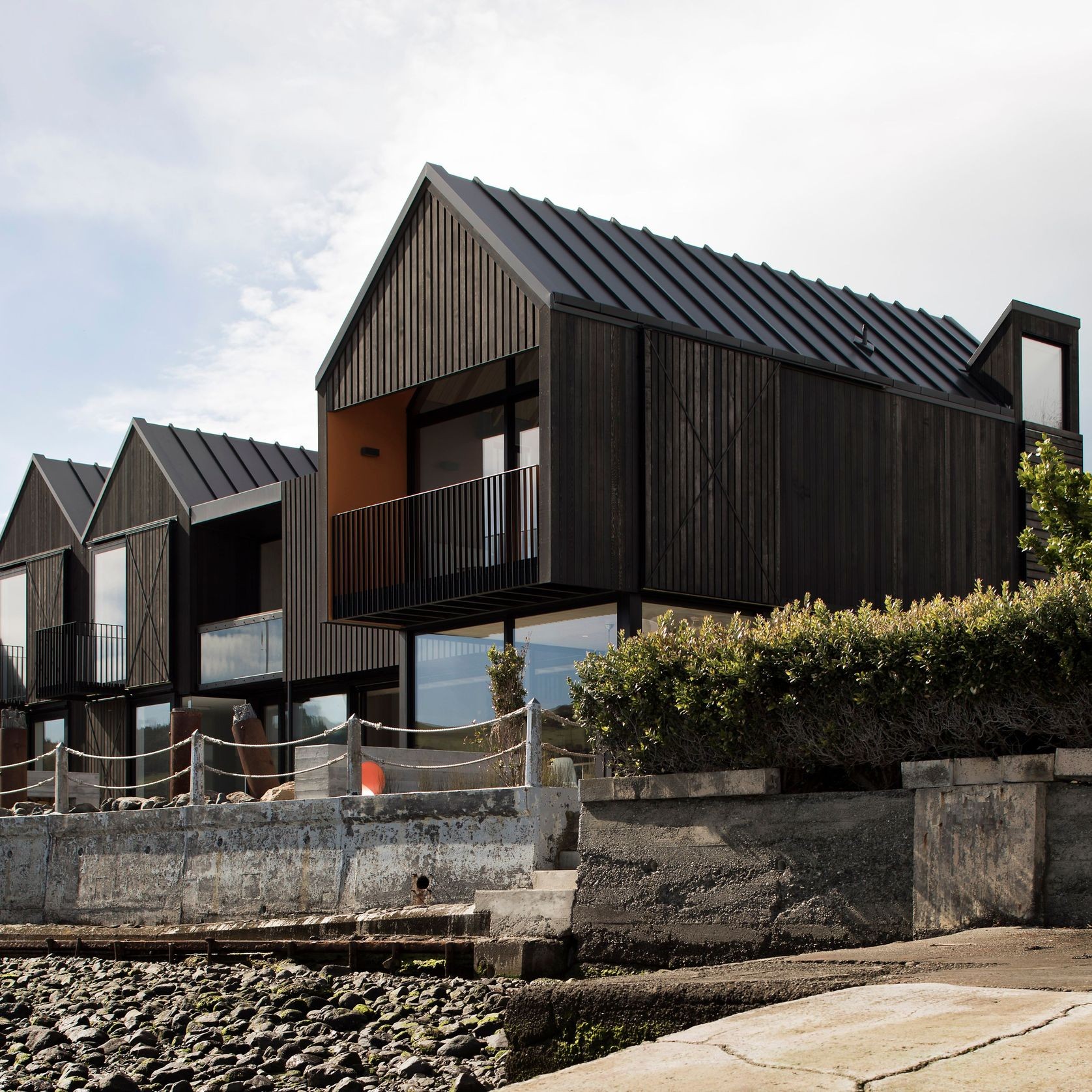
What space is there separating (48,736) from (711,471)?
17.4 m

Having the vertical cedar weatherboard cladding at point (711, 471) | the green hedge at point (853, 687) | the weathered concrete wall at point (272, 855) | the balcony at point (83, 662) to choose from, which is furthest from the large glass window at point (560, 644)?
the balcony at point (83, 662)

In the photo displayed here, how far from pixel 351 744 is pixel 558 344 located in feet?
15.6

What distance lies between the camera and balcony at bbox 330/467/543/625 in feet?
52.6

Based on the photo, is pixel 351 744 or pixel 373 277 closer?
pixel 351 744

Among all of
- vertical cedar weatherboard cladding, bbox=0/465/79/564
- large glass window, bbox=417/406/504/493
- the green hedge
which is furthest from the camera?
vertical cedar weatherboard cladding, bbox=0/465/79/564

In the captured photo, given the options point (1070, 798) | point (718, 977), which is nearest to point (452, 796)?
point (1070, 798)

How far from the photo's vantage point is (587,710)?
1089 cm

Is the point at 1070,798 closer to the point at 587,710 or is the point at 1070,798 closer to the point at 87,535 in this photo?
the point at 587,710

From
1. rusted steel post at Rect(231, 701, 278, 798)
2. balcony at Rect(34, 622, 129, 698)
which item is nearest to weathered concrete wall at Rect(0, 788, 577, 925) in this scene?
rusted steel post at Rect(231, 701, 278, 798)

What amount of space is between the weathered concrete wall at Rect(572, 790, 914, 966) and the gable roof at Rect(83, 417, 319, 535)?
1642 centimetres

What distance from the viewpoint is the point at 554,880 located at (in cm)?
1153

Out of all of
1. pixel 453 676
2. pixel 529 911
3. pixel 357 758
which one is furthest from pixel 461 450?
pixel 529 911

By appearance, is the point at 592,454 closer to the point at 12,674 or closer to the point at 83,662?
the point at 83,662

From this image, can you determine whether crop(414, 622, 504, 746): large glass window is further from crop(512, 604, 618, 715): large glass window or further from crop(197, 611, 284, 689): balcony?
crop(197, 611, 284, 689): balcony
